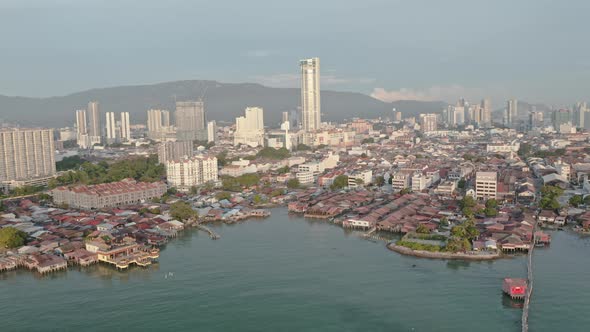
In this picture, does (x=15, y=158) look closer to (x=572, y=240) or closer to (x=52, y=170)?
(x=52, y=170)

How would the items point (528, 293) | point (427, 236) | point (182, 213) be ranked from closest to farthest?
point (528, 293)
point (427, 236)
point (182, 213)

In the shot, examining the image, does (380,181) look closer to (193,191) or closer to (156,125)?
(193,191)

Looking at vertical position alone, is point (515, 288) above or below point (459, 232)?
below

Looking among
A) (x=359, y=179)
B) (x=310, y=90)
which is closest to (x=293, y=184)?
(x=359, y=179)

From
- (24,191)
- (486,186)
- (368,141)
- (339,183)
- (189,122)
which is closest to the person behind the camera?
(486,186)

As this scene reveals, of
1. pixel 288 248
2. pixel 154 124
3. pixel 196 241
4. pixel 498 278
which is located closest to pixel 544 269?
pixel 498 278

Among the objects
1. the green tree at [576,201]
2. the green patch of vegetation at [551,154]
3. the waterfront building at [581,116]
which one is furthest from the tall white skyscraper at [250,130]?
the waterfront building at [581,116]

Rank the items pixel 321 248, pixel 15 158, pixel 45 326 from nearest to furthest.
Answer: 1. pixel 45 326
2. pixel 321 248
3. pixel 15 158
